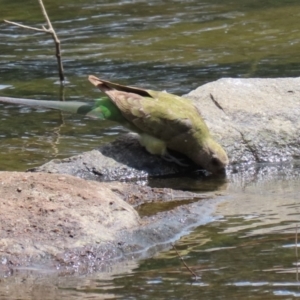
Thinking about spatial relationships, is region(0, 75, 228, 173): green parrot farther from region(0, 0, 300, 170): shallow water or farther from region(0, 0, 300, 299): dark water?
region(0, 0, 300, 170): shallow water

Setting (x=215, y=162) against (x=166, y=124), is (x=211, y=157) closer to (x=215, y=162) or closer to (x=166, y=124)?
(x=215, y=162)

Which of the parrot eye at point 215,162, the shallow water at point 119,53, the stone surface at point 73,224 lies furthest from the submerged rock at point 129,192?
the shallow water at point 119,53

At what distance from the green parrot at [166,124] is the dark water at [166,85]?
0.36 meters

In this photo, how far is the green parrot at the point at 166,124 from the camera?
657 cm

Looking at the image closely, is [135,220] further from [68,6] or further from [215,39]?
[68,6]

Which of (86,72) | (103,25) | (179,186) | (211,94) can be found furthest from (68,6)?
(179,186)

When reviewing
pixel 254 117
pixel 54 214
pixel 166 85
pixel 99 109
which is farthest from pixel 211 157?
pixel 166 85

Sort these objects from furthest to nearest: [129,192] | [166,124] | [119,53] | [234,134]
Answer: [119,53] < [234,134] < [166,124] < [129,192]

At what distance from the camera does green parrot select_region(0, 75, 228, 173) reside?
657 centimetres

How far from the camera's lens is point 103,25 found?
43.9 feet

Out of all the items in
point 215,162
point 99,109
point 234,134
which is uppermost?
point 99,109

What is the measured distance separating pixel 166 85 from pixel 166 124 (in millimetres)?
3064

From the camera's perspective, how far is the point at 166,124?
6566 millimetres

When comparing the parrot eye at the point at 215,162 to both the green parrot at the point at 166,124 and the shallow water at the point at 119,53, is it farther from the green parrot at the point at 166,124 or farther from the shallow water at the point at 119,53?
the shallow water at the point at 119,53
